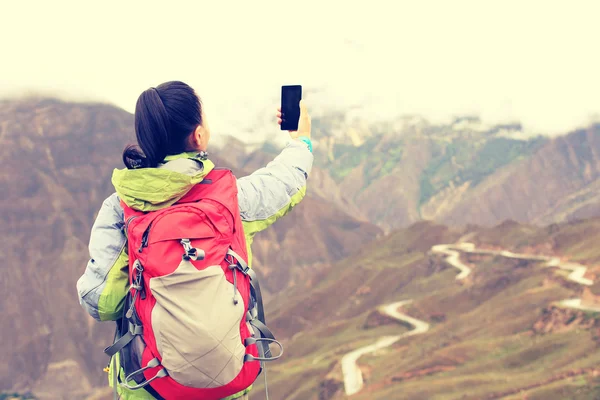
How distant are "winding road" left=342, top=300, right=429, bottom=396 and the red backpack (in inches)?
3145

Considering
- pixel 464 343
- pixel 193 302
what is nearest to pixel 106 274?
pixel 193 302

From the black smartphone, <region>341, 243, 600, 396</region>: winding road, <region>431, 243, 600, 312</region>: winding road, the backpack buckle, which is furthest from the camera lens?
<region>431, 243, 600, 312</region>: winding road

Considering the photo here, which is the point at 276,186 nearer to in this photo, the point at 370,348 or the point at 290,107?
the point at 290,107

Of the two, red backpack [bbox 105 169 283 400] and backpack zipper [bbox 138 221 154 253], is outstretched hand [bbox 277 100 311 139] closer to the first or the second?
red backpack [bbox 105 169 283 400]

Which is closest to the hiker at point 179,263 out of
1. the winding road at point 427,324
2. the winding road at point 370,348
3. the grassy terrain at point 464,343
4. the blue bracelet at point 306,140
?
the blue bracelet at point 306,140

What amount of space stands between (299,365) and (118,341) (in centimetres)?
12609

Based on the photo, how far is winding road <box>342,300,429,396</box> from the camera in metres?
87.9

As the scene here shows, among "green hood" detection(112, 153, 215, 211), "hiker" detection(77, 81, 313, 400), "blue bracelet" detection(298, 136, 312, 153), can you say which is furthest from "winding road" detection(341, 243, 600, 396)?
"green hood" detection(112, 153, 215, 211)

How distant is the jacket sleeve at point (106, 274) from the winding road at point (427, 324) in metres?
80.0

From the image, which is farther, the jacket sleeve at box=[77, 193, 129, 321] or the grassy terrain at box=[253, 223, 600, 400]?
the grassy terrain at box=[253, 223, 600, 400]

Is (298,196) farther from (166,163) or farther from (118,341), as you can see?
(118,341)

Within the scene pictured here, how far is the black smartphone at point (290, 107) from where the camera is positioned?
7.14 metres

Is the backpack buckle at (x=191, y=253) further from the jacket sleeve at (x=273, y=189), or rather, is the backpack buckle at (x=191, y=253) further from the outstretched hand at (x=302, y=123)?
the outstretched hand at (x=302, y=123)

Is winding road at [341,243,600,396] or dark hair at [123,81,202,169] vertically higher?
dark hair at [123,81,202,169]
